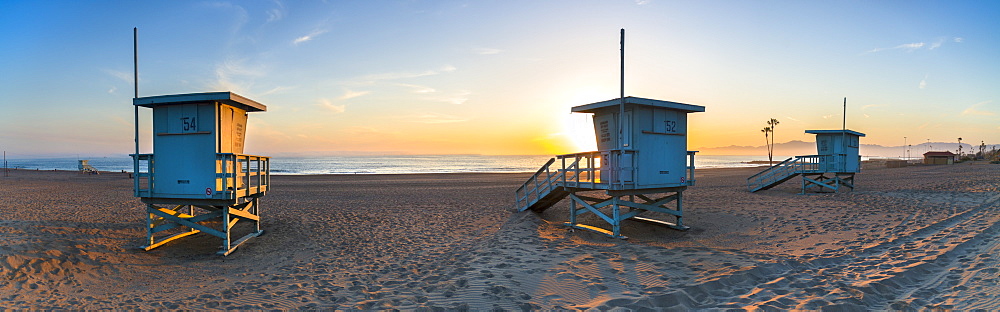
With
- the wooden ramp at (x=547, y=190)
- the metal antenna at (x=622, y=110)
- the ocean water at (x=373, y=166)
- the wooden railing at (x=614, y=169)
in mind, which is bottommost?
the ocean water at (x=373, y=166)

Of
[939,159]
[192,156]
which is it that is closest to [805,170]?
[192,156]

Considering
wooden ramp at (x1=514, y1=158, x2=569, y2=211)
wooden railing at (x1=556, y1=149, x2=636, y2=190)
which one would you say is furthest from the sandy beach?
wooden railing at (x1=556, y1=149, x2=636, y2=190)

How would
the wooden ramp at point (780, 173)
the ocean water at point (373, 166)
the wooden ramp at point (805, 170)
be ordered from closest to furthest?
the wooden ramp at point (805, 170) < the wooden ramp at point (780, 173) < the ocean water at point (373, 166)

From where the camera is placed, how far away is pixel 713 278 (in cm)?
641

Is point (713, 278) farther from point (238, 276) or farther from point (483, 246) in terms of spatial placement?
point (238, 276)

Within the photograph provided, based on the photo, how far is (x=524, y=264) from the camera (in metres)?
7.51

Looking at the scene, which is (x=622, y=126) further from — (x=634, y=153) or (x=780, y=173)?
(x=780, y=173)

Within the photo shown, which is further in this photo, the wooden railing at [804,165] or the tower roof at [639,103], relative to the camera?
the wooden railing at [804,165]

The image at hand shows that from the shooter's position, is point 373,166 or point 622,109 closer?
point 622,109

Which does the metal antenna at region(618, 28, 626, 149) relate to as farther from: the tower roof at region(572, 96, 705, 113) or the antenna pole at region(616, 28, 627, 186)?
the tower roof at region(572, 96, 705, 113)

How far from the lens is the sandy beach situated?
5871 millimetres

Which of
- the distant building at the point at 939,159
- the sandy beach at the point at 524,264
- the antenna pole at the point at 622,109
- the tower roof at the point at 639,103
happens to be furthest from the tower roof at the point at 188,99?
the distant building at the point at 939,159

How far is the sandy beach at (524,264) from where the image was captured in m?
5.87

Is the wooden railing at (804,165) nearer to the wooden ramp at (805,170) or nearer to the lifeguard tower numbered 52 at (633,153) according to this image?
the wooden ramp at (805,170)
